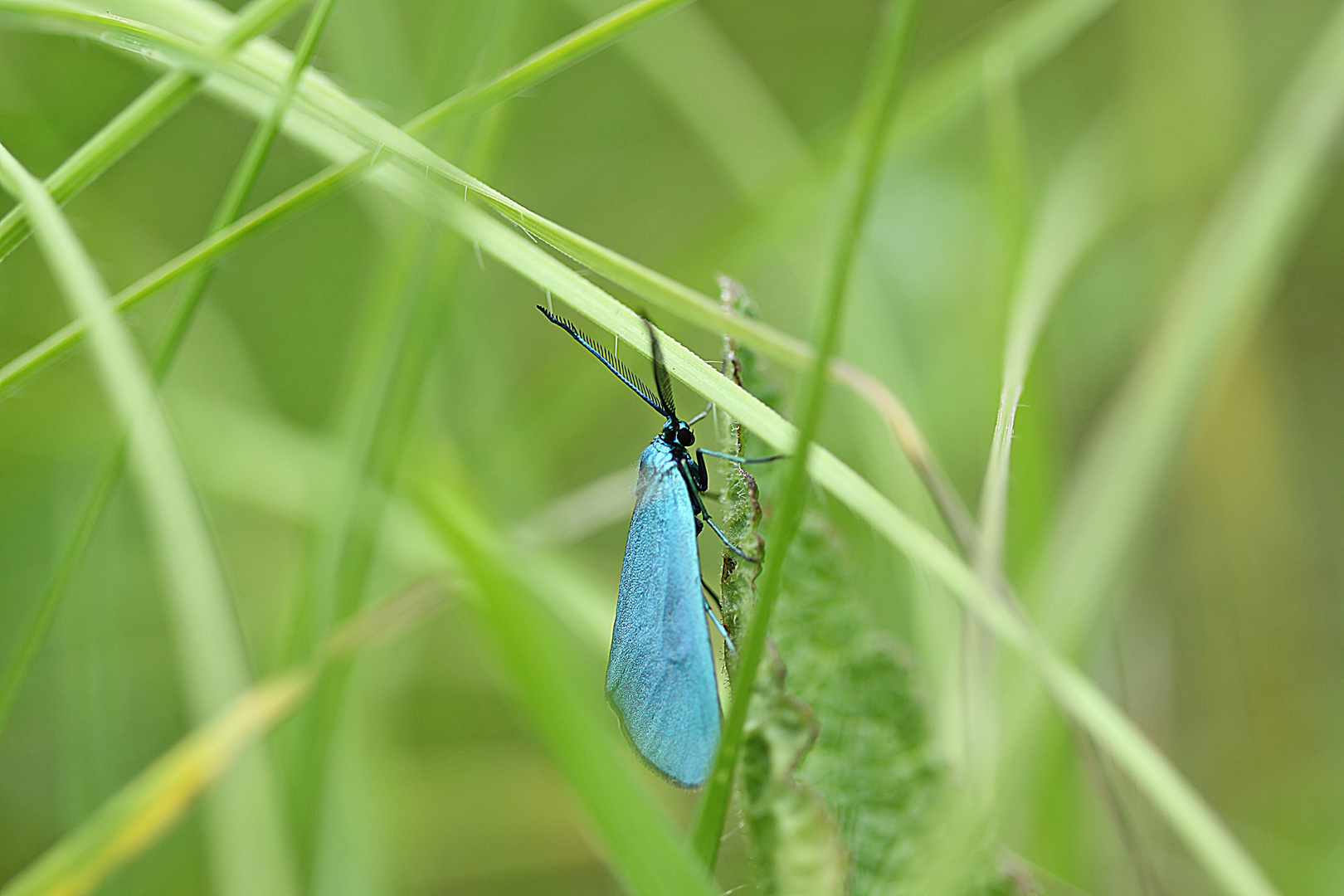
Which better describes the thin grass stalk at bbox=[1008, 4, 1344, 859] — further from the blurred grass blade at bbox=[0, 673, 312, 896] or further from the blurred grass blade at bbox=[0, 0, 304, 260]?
the blurred grass blade at bbox=[0, 0, 304, 260]

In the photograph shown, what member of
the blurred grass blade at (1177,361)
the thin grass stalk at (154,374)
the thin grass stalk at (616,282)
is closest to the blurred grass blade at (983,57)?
the blurred grass blade at (1177,361)

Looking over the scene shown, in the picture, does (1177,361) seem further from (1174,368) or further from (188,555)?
(188,555)

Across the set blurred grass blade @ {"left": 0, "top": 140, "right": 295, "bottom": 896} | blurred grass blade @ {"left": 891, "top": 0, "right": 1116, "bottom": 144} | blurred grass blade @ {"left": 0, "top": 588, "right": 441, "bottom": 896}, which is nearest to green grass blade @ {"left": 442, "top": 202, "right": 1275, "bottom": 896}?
blurred grass blade @ {"left": 0, "top": 140, "right": 295, "bottom": 896}

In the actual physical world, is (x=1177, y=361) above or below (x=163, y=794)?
above

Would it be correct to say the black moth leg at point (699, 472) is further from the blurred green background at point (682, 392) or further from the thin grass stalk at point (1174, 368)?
the thin grass stalk at point (1174, 368)

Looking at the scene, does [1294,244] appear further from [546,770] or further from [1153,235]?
[546,770]

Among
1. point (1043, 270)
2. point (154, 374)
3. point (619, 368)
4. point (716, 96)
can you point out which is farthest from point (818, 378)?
point (716, 96)
